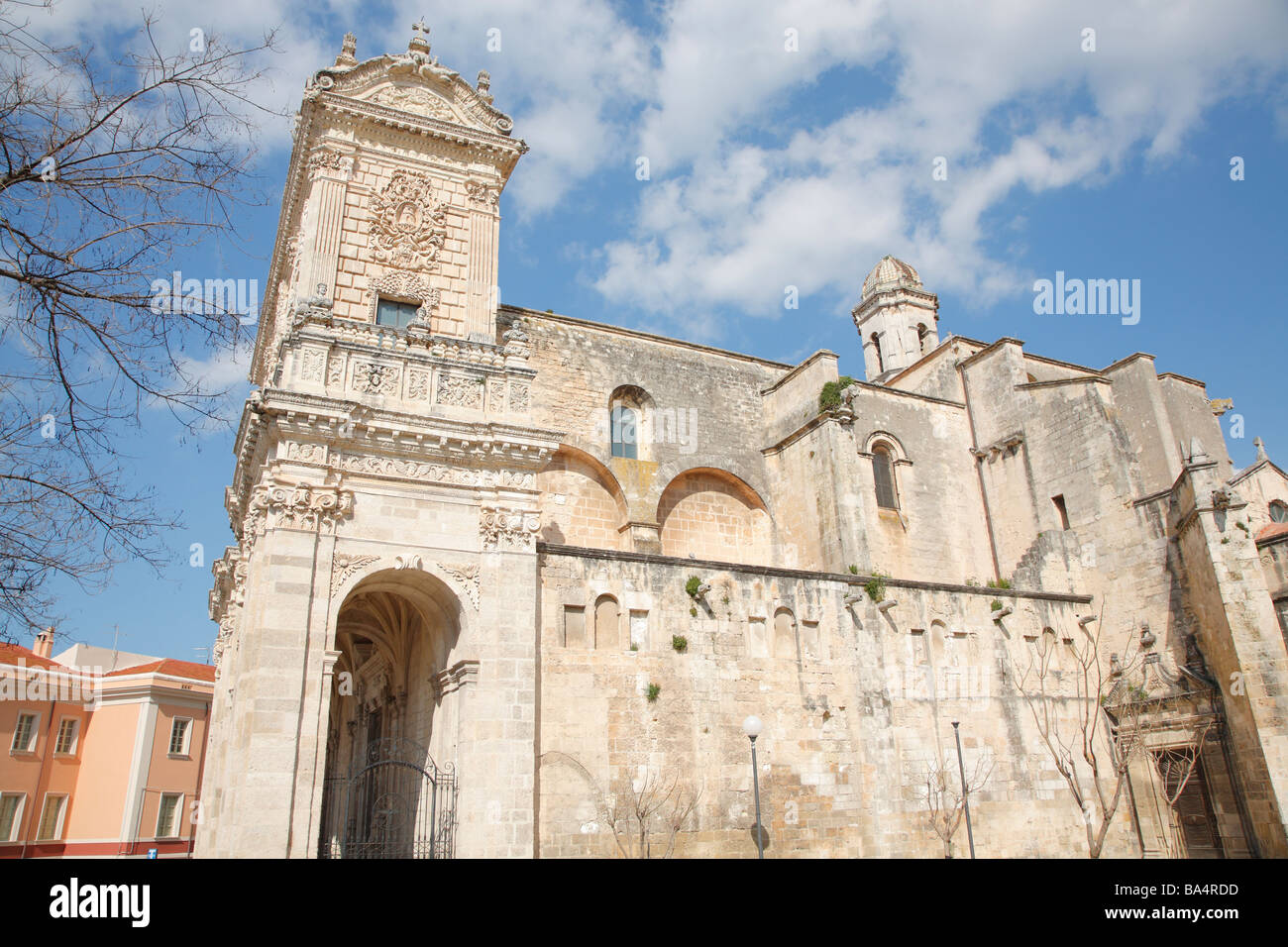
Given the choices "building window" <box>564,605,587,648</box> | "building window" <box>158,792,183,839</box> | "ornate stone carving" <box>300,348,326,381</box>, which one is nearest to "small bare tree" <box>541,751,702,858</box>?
"building window" <box>564,605,587,648</box>

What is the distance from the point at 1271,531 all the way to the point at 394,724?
20.5 m

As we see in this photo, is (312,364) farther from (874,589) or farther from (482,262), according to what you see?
(874,589)

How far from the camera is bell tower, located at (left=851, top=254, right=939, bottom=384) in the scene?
141ft

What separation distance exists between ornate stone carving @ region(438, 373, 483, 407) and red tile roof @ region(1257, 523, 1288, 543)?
1835cm

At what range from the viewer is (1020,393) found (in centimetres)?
2648

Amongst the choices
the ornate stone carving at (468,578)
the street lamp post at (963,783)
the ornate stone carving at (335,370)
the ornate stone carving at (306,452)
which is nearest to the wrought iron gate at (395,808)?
the ornate stone carving at (468,578)

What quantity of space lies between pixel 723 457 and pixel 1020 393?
30.6ft

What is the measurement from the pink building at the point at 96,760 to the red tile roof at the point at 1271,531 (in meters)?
36.3

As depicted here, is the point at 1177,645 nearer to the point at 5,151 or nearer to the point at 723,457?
the point at 723,457

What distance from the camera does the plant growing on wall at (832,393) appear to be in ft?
78.9

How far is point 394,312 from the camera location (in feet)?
61.2

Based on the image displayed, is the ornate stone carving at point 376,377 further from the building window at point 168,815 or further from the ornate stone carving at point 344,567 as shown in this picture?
the building window at point 168,815

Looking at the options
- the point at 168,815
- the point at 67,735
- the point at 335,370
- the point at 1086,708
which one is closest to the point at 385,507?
the point at 335,370
